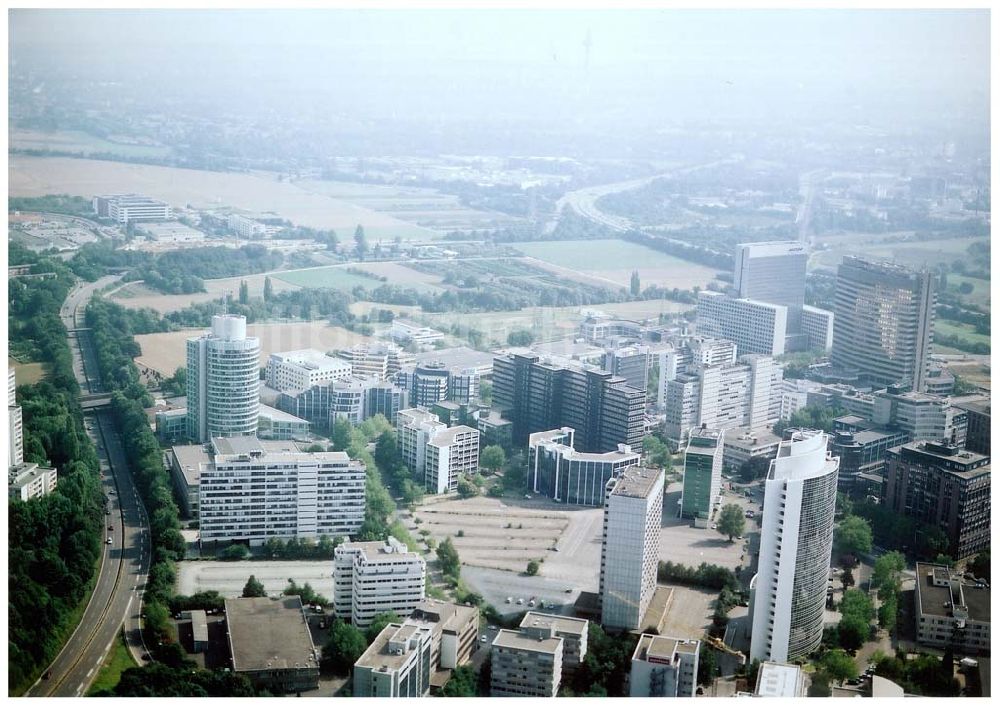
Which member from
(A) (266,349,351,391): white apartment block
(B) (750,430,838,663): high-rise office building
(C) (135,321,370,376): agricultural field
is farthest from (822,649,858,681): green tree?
(C) (135,321,370,376): agricultural field

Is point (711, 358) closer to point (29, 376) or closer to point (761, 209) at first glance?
point (761, 209)

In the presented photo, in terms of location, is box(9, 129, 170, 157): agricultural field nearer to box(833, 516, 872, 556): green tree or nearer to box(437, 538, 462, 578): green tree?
box(437, 538, 462, 578): green tree

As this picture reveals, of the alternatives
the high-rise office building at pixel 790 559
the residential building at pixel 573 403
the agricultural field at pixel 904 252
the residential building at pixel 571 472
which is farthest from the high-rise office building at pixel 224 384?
the agricultural field at pixel 904 252

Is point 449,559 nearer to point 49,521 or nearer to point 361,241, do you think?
point 49,521

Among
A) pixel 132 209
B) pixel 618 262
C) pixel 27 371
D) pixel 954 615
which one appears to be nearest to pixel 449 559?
pixel 954 615

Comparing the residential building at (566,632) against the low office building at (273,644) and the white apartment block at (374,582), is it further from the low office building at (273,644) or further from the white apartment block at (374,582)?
the low office building at (273,644)

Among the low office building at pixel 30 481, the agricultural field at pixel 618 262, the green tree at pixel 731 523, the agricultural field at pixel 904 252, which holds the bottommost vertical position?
the green tree at pixel 731 523
